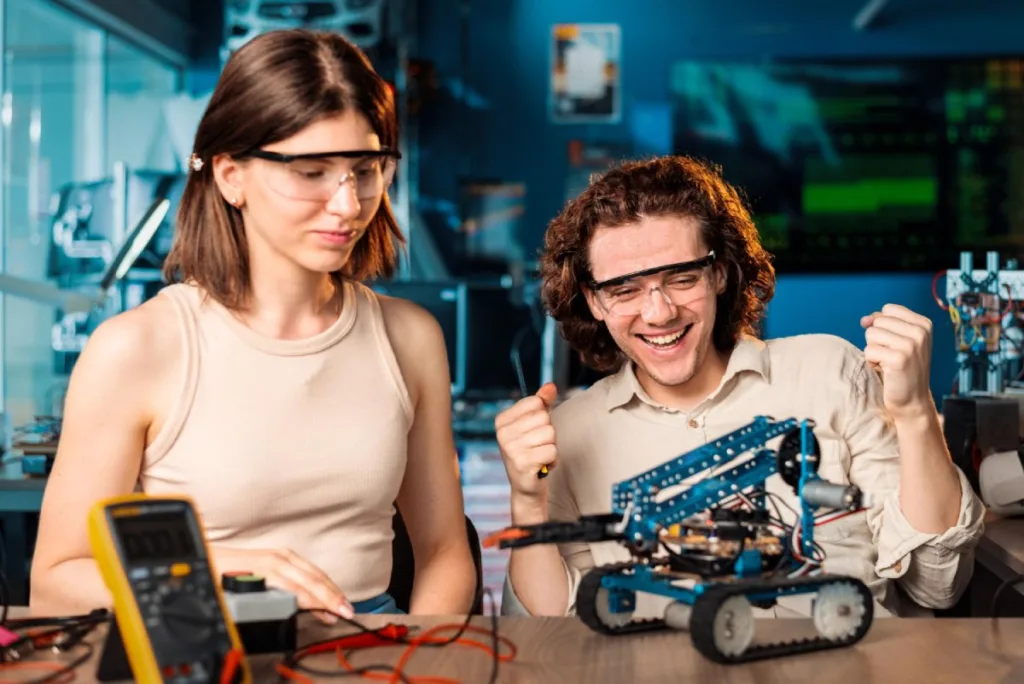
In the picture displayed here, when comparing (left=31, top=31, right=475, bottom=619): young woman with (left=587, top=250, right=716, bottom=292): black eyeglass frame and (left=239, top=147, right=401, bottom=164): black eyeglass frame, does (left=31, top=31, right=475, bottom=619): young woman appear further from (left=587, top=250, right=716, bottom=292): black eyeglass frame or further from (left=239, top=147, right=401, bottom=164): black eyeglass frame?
(left=587, top=250, right=716, bottom=292): black eyeglass frame

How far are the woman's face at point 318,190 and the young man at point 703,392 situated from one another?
33 cm

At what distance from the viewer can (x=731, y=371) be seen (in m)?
1.85

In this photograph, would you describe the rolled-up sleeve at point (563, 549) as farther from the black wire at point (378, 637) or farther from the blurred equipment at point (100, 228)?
the blurred equipment at point (100, 228)

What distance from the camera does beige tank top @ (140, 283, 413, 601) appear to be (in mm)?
1604

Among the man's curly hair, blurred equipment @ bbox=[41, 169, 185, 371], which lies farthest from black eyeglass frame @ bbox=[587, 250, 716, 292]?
blurred equipment @ bbox=[41, 169, 185, 371]

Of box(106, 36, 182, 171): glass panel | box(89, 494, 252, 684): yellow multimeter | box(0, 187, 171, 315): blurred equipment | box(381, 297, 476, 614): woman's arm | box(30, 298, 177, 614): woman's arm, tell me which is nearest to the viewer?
box(89, 494, 252, 684): yellow multimeter

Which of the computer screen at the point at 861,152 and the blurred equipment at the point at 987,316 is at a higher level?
the computer screen at the point at 861,152

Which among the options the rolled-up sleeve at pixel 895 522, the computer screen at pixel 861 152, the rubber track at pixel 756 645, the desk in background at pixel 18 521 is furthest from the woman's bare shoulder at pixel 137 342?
the computer screen at pixel 861 152

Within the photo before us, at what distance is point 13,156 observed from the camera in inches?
231

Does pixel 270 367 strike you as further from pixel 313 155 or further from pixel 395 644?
pixel 395 644

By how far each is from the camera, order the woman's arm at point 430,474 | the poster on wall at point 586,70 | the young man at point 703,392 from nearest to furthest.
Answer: the young man at point 703,392
the woman's arm at point 430,474
the poster on wall at point 586,70

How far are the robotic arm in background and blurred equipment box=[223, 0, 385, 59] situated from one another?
6.14m

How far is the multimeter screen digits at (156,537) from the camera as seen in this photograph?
3.59ft

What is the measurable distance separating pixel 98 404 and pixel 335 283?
0.39 meters
